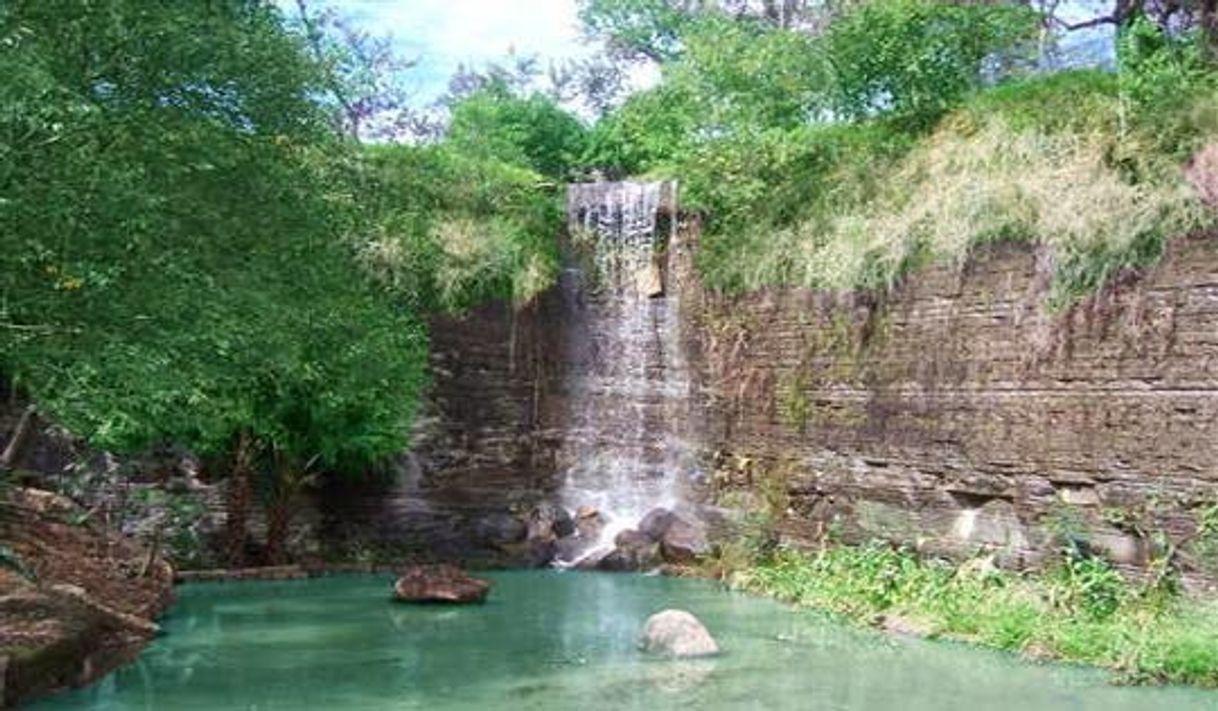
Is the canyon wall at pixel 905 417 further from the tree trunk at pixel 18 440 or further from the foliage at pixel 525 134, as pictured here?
the foliage at pixel 525 134

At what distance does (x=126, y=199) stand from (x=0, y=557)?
317 cm

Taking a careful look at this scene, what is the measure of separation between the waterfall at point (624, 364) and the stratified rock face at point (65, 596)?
5.40m

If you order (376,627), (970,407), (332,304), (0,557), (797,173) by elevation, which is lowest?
(376,627)

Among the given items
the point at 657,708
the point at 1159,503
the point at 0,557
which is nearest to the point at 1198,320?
the point at 1159,503

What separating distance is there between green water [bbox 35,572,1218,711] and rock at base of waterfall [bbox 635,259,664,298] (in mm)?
4772

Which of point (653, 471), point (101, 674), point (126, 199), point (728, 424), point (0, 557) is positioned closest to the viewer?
point (126, 199)

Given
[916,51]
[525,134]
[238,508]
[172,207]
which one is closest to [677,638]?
[172,207]

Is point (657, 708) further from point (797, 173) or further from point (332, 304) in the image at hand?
point (797, 173)

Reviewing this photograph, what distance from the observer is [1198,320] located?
29.6 feet

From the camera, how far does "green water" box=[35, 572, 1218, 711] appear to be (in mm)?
7219

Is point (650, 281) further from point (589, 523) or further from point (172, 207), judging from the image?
point (172, 207)

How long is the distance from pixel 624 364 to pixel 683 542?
2.55m

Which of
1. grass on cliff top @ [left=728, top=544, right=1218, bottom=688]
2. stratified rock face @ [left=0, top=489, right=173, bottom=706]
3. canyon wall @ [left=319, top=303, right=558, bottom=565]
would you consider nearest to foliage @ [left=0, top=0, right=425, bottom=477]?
stratified rock face @ [left=0, top=489, right=173, bottom=706]

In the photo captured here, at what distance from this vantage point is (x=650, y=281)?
15.3 m
